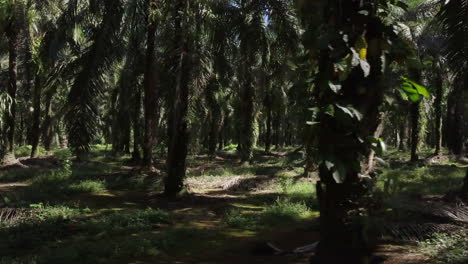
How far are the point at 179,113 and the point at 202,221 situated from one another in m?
2.89

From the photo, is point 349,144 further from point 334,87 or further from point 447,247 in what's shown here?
point 447,247

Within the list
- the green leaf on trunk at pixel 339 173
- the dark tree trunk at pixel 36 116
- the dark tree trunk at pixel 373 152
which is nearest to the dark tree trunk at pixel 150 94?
the dark tree trunk at pixel 36 116

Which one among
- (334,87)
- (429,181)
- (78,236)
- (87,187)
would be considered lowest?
(78,236)

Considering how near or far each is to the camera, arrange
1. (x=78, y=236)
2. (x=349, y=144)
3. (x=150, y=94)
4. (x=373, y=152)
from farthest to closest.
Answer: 1. (x=150, y=94)
2. (x=78, y=236)
3. (x=373, y=152)
4. (x=349, y=144)

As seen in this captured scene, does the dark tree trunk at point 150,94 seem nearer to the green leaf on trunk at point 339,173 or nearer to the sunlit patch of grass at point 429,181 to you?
the sunlit patch of grass at point 429,181

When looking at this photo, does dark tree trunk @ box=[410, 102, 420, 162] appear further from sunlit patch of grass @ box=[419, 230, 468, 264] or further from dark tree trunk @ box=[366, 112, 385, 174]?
dark tree trunk @ box=[366, 112, 385, 174]

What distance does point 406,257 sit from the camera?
5.76 meters

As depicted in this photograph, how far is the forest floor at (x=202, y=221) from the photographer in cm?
Answer: 604

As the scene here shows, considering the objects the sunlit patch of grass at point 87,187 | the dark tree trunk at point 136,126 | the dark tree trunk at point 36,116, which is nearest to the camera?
the sunlit patch of grass at point 87,187

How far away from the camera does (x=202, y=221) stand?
8.91 metres

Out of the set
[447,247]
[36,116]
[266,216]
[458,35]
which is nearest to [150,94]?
[266,216]

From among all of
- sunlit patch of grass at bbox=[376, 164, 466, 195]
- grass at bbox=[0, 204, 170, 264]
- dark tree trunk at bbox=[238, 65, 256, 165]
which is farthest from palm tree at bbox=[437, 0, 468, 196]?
dark tree trunk at bbox=[238, 65, 256, 165]

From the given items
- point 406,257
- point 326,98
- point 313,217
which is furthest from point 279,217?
point 326,98

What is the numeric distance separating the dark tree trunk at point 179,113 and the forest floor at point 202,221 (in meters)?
0.53
